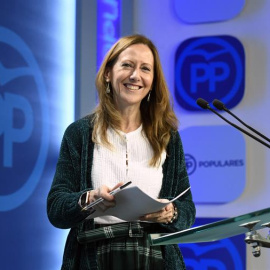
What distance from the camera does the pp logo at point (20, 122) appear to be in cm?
347

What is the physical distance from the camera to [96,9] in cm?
438

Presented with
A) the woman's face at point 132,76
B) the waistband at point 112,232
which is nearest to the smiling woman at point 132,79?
the woman's face at point 132,76

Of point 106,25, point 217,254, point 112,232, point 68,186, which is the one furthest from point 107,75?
point 217,254

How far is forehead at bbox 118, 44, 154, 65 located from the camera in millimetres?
2289

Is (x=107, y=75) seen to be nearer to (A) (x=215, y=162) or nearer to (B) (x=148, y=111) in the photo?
(B) (x=148, y=111)

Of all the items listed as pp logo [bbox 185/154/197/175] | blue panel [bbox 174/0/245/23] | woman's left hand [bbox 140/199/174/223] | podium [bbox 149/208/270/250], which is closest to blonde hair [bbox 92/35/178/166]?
woman's left hand [bbox 140/199/174/223]

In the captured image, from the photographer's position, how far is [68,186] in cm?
212

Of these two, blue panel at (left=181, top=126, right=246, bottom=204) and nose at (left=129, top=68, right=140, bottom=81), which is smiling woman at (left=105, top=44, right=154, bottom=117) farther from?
blue panel at (left=181, top=126, right=246, bottom=204)

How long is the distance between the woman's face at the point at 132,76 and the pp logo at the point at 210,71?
98.2 inches

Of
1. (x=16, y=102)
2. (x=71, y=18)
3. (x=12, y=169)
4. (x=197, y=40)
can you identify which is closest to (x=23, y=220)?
(x=12, y=169)

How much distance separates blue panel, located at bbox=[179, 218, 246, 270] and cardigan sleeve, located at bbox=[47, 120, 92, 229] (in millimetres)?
2688

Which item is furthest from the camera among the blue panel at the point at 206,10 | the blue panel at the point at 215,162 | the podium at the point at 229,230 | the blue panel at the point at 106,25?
the blue panel at the point at 206,10

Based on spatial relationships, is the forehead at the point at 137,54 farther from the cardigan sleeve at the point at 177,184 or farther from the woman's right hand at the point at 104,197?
the woman's right hand at the point at 104,197

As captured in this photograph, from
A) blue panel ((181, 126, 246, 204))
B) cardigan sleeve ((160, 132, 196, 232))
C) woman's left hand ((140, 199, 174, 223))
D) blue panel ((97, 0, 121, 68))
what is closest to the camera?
woman's left hand ((140, 199, 174, 223))
